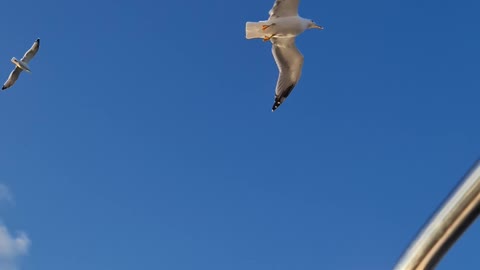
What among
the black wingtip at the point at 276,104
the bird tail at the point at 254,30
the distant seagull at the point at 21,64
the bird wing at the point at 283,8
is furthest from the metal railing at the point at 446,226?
the distant seagull at the point at 21,64

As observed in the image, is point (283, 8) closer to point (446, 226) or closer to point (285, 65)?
point (285, 65)

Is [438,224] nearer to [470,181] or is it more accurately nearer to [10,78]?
[470,181]

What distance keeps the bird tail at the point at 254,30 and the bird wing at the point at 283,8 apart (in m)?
0.38

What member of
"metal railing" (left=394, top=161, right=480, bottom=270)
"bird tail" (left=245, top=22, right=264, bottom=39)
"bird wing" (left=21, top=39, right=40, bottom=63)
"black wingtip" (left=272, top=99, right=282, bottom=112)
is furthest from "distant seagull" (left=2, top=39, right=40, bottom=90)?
"metal railing" (left=394, top=161, right=480, bottom=270)

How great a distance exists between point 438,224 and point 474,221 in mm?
39

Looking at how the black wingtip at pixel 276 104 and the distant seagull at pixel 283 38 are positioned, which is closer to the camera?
the distant seagull at pixel 283 38

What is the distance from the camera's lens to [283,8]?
39.0ft

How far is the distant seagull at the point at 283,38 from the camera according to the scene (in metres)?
11.7

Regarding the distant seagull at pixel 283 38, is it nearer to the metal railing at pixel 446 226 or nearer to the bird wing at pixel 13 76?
the bird wing at pixel 13 76

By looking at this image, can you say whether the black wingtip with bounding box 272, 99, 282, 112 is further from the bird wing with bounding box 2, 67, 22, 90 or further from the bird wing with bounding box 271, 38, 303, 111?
the bird wing with bounding box 2, 67, 22, 90

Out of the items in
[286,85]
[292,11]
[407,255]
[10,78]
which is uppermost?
[292,11]

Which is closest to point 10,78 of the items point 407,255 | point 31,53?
point 31,53

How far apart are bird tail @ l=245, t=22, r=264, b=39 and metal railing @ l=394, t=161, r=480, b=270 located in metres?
11.1

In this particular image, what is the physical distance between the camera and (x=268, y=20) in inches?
462
